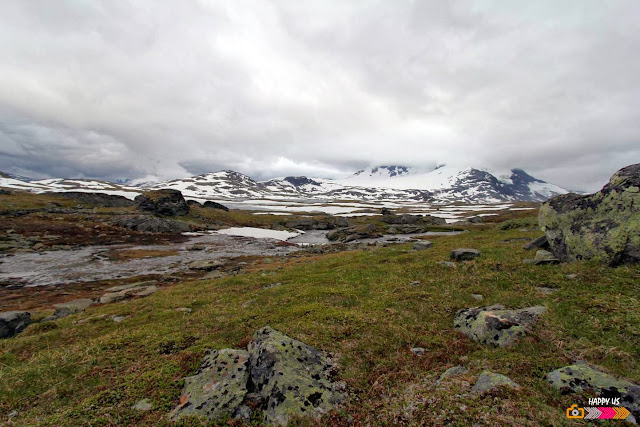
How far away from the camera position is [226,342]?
39.1 feet

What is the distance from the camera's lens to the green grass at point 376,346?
7078 millimetres

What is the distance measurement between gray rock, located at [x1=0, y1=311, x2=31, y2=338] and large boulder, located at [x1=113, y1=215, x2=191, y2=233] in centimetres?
7736

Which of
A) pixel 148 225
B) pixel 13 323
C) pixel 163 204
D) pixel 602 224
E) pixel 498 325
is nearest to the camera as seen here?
pixel 498 325

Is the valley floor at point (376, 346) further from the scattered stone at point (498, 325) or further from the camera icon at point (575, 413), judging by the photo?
the scattered stone at point (498, 325)

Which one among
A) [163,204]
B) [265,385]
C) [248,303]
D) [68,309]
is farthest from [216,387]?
[163,204]

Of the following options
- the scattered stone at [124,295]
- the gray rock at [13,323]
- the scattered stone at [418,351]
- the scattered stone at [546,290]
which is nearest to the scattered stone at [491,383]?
the scattered stone at [418,351]

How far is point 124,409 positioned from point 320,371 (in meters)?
5.63

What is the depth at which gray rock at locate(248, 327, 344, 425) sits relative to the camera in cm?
707

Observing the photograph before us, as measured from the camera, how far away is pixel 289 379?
7.70 m

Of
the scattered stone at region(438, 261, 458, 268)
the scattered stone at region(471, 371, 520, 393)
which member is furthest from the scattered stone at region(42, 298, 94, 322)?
the scattered stone at region(438, 261, 458, 268)

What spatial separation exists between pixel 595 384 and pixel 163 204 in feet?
456

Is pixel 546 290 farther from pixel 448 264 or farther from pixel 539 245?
pixel 539 245

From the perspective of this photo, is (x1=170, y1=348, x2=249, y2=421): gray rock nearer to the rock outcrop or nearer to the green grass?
the rock outcrop

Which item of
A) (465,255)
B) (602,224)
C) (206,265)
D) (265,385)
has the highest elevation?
(602,224)
